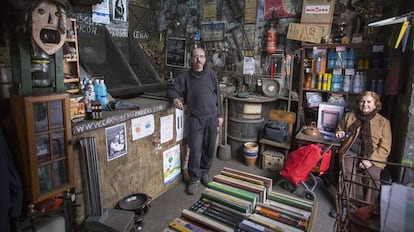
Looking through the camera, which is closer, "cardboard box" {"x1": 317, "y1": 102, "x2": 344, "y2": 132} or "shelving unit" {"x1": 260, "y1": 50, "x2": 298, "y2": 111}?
"cardboard box" {"x1": 317, "y1": 102, "x2": 344, "y2": 132}

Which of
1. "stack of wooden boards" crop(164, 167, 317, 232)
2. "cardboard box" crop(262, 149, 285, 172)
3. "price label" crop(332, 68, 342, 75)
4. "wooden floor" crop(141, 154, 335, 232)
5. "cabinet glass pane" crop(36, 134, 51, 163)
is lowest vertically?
"wooden floor" crop(141, 154, 335, 232)

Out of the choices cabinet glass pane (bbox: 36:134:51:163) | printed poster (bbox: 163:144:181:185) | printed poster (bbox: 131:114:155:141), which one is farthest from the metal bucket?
cabinet glass pane (bbox: 36:134:51:163)

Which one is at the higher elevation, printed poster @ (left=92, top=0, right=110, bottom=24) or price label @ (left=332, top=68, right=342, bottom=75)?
printed poster @ (left=92, top=0, right=110, bottom=24)

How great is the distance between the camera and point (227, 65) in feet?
14.5

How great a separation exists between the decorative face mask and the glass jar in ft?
0.41

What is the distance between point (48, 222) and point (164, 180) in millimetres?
1283

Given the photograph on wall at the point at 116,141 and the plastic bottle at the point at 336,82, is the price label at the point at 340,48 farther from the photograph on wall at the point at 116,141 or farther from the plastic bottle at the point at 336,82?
the photograph on wall at the point at 116,141

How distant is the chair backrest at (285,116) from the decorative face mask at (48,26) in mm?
3007

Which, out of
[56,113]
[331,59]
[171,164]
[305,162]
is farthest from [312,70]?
[56,113]

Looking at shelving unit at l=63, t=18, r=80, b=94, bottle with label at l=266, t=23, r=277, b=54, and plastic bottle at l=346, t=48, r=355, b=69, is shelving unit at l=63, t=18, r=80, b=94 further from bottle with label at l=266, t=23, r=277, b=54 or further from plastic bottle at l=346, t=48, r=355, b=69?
plastic bottle at l=346, t=48, r=355, b=69

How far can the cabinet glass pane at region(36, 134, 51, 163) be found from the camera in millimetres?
1682

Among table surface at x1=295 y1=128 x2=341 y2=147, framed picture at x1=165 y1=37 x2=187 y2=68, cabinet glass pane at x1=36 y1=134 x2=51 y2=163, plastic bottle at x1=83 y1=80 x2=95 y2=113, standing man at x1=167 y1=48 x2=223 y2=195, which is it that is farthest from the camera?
framed picture at x1=165 y1=37 x2=187 y2=68

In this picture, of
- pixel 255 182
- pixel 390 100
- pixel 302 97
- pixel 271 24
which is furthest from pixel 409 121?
pixel 271 24

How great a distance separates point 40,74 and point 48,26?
0.32 m
